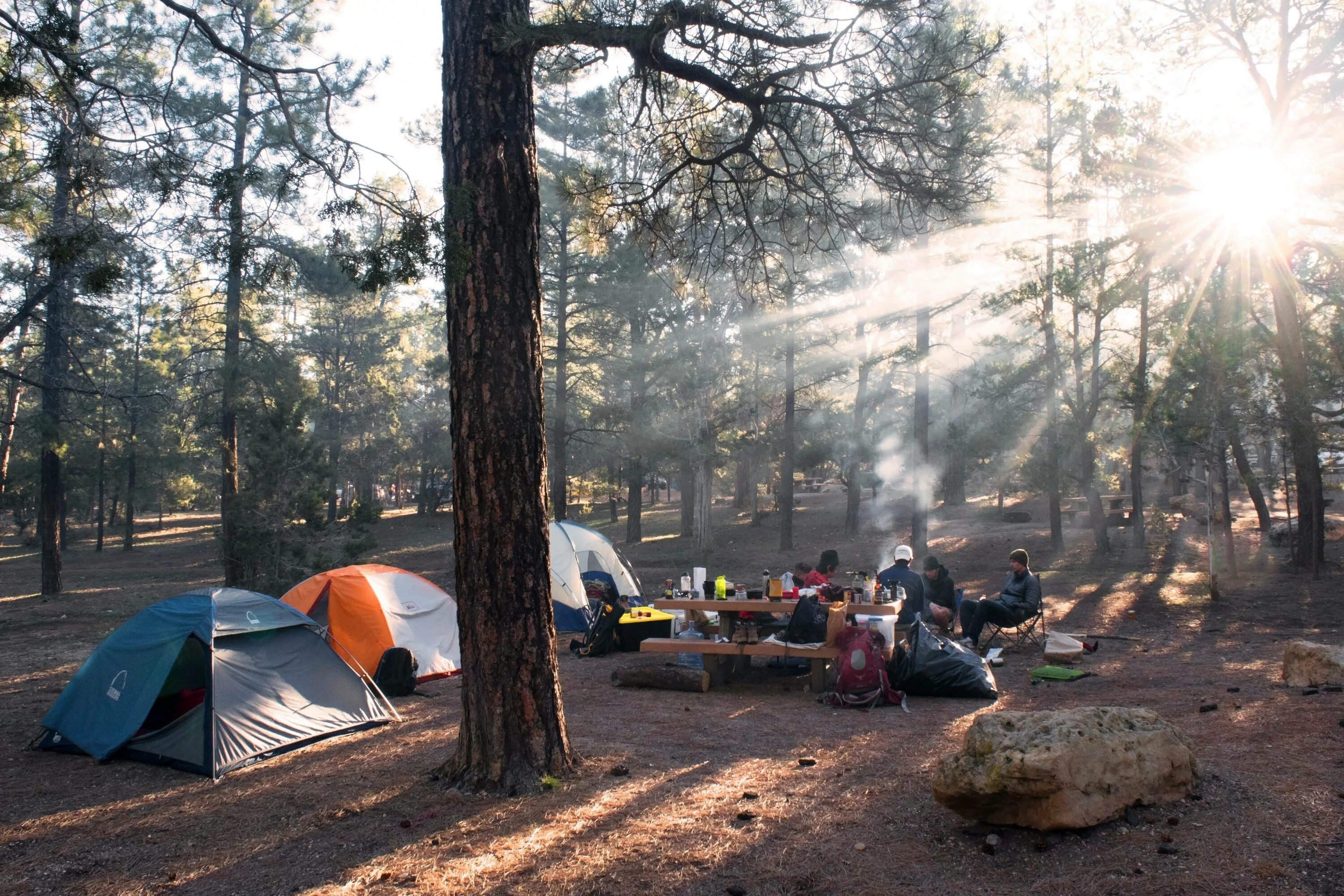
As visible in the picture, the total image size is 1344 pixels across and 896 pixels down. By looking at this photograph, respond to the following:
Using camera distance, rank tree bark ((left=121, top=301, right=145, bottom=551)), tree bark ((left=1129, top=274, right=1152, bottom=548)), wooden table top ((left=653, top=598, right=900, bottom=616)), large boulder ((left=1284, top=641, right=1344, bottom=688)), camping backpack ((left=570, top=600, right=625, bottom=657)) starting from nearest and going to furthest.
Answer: large boulder ((left=1284, top=641, right=1344, bottom=688)) → wooden table top ((left=653, top=598, right=900, bottom=616)) → camping backpack ((left=570, top=600, right=625, bottom=657)) → tree bark ((left=1129, top=274, right=1152, bottom=548)) → tree bark ((left=121, top=301, right=145, bottom=551))

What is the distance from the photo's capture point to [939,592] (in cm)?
1042

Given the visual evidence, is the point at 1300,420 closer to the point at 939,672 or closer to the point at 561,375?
the point at 939,672

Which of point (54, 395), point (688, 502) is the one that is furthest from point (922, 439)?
point (54, 395)

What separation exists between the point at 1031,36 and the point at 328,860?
65.6 ft

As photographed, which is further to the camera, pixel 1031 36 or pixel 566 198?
pixel 1031 36

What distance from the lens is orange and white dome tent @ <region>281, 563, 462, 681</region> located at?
9.05 meters

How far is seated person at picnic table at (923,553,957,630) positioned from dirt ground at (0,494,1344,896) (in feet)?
3.09

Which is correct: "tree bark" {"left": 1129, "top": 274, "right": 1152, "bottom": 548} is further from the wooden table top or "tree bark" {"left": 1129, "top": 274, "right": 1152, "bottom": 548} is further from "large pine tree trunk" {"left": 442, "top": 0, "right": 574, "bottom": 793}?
"large pine tree trunk" {"left": 442, "top": 0, "right": 574, "bottom": 793}

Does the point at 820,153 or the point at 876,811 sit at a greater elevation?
the point at 820,153

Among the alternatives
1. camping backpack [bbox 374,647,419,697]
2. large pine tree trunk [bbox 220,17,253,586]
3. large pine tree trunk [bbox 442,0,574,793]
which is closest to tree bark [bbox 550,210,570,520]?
large pine tree trunk [bbox 220,17,253,586]

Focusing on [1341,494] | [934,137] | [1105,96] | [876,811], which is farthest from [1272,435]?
[1341,494]

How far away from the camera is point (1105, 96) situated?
15781 millimetres

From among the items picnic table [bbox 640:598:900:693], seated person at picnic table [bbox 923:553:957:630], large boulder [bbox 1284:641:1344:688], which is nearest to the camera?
large boulder [bbox 1284:641:1344:688]

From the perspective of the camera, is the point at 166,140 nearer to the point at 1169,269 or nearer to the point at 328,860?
the point at 328,860
